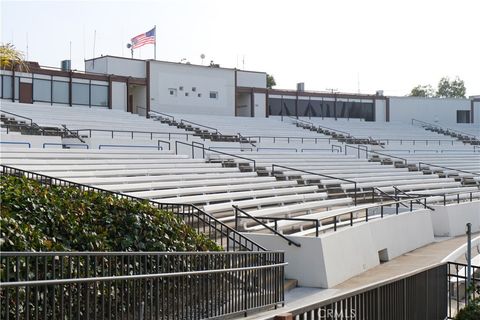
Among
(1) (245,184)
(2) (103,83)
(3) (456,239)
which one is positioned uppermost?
(2) (103,83)

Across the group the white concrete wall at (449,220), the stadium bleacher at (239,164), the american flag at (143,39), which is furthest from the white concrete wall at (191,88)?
the white concrete wall at (449,220)

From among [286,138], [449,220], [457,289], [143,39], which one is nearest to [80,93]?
[143,39]

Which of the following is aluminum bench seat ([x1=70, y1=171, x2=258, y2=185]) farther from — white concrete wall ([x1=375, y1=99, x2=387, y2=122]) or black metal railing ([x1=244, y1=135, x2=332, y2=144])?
white concrete wall ([x1=375, y1=99, x2=387, y2=122])

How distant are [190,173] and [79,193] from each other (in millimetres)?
12029

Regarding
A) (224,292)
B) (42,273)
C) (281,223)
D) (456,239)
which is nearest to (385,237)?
(281,223)

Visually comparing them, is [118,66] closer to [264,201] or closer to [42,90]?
[42,90]

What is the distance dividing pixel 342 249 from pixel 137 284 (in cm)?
819

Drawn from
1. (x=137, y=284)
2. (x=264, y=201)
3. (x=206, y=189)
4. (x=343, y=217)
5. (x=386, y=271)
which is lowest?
(x=386, y=271)

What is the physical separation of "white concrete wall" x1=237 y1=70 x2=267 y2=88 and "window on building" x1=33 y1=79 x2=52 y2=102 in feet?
54.3

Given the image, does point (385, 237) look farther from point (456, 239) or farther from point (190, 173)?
point (190, 173)

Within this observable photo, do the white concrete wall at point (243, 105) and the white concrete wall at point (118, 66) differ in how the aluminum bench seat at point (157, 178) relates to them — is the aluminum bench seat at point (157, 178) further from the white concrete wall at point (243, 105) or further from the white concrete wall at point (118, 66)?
the white concrete wall at point (243, 105)

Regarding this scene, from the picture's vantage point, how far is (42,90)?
40.0 metres

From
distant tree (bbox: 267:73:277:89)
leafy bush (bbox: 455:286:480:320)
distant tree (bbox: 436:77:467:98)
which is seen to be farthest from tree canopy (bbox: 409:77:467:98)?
leafy bush (bbox: 455:286:480:320)

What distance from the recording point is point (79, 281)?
5.80 m
